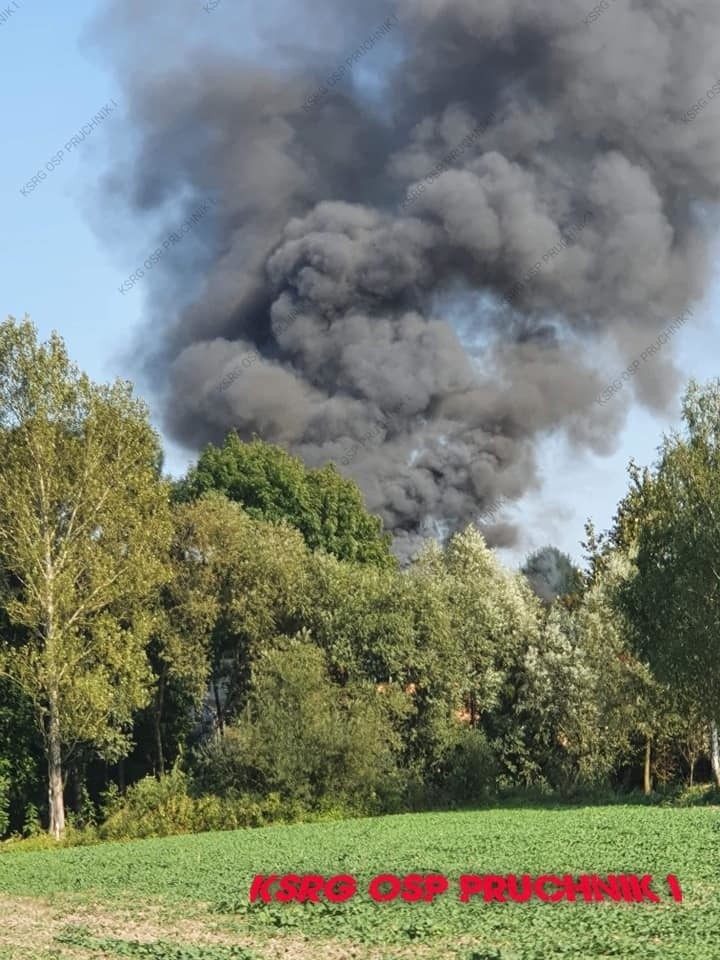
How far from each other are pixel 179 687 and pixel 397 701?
352 inches

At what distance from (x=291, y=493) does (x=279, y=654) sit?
1962 cm

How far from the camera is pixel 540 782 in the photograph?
47.0 m

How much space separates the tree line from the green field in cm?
631

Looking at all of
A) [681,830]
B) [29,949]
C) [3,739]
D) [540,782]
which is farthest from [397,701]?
[29,949]

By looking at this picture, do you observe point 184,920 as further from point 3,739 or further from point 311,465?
point 311,465

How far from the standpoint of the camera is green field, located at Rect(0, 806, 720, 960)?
14.4 metres

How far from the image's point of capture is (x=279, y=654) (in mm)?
41938

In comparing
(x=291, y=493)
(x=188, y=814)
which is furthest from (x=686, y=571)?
(x=291, y=493)

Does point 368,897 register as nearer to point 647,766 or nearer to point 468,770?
point 468,770

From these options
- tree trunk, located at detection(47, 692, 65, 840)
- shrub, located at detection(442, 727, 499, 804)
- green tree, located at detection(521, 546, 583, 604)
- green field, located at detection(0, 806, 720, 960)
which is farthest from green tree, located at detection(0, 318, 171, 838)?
green tree, located at detection(521, 546, 583, 604)

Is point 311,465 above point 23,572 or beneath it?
above

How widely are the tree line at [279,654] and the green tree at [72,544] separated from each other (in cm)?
9

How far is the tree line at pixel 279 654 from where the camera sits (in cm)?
3925

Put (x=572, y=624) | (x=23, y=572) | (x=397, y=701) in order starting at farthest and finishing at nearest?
(x=572, y=624)
(x=397, y=701)
(x=23, y=572)
